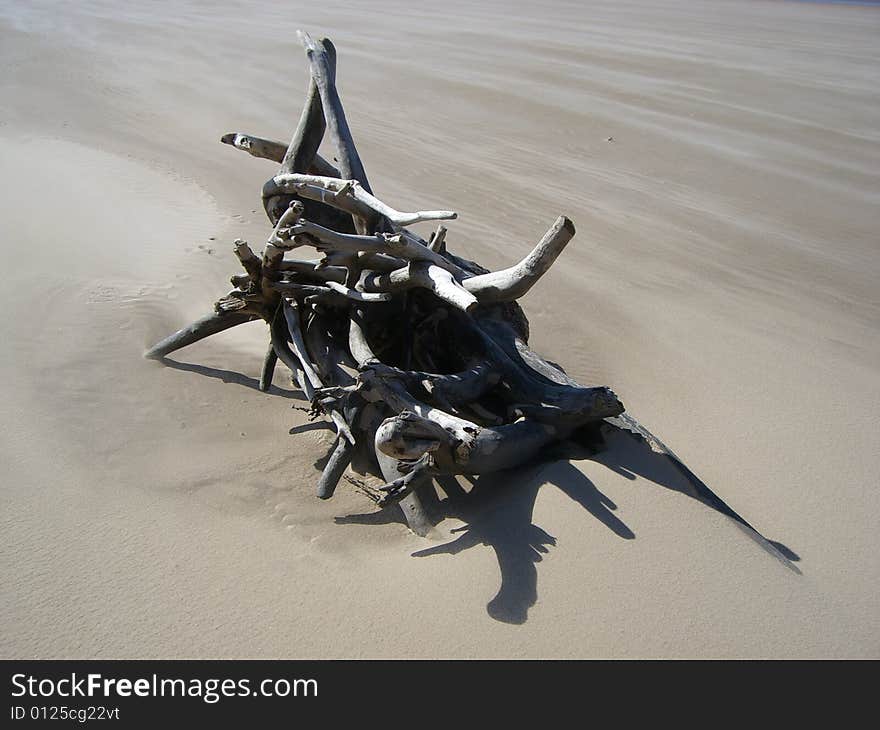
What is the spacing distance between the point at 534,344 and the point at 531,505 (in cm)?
253

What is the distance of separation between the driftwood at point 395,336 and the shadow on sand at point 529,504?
107 millimetres

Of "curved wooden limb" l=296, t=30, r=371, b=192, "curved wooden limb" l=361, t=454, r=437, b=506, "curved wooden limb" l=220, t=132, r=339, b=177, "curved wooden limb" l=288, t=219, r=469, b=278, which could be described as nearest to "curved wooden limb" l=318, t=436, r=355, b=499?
"curved wooden limb" l=361, t=454, r=437, b=506

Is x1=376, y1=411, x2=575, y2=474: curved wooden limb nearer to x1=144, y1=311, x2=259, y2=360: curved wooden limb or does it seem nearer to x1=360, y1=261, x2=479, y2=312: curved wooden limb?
x1=360, y1=261, x2=479, y2=312: curved wooden limb

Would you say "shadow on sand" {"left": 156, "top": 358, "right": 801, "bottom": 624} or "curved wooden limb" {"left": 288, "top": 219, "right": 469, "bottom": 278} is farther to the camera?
"curved wooden limb" {"left": 288, "top": 219, "right": 469, "bottom": 278}

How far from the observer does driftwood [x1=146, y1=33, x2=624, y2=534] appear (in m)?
3.15

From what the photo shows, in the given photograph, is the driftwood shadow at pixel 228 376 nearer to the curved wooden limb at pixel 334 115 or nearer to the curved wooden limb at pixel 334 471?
the curved wooden limb at pixel 334 471

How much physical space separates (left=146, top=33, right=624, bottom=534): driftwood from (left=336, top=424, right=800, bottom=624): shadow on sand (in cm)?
11

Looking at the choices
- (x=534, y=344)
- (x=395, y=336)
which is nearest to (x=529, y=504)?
(x=395, y=336)

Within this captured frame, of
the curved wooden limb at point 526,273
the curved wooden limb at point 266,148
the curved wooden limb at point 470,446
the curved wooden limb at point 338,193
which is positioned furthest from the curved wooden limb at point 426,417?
the curved wooden limb at point 266,148

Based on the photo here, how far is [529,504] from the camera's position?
3.21 meters

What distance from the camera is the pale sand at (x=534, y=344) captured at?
9.34 feet

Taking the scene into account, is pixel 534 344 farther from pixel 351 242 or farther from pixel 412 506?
pixel 412 506

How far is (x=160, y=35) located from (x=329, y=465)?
1539cm

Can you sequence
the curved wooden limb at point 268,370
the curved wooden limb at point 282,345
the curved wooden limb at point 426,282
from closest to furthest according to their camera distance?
the curved wooden limb at point 426,282, the curved wooden limb at point 282,345, the curved wooden limb at point 268,370
